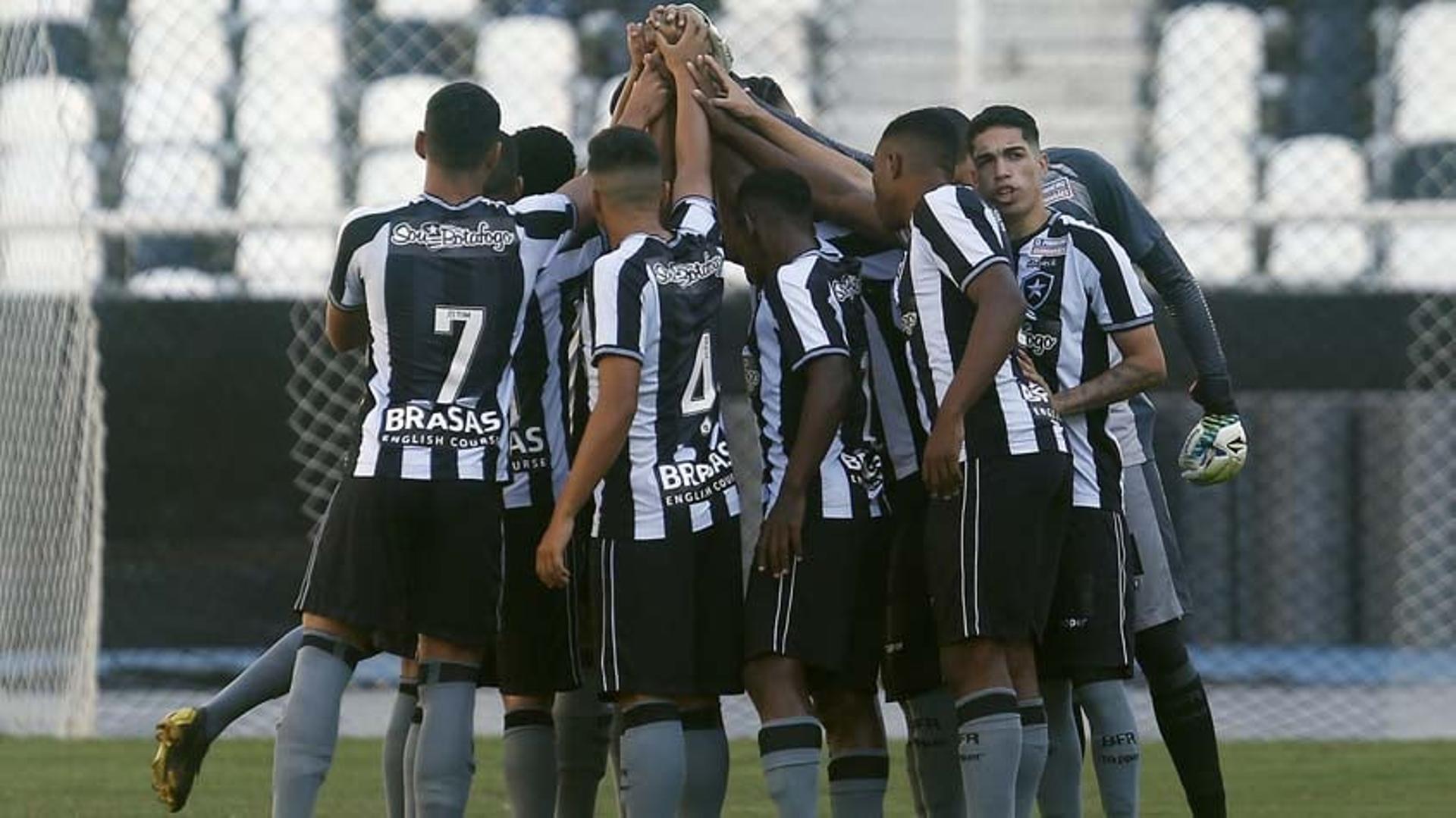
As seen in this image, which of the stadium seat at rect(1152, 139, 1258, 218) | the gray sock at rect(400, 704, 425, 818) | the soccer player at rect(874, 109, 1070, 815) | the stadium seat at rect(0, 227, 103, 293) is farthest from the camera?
the stadium seat at rect(1152, 139, 1258, 218)

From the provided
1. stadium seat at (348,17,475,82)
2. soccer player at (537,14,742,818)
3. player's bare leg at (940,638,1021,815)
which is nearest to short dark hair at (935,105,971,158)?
soccer player at (537,14,742,818)

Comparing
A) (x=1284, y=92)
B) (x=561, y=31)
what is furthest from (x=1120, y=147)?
(x=561, y=31)

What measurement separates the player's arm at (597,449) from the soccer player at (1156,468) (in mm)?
1166

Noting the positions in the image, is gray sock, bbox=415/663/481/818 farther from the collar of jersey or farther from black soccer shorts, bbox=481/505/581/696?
the collar of jersey

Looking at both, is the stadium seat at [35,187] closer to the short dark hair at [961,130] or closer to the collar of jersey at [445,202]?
the collar of jersey at [445,202]

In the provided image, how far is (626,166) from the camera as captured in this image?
535cm

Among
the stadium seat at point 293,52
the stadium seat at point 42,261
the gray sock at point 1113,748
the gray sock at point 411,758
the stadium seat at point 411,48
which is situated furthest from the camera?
the stadium seat at point 411,48

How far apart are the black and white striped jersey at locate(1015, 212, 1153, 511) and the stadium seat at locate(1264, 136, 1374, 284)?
20.8ft

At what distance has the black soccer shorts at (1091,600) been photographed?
5566mm

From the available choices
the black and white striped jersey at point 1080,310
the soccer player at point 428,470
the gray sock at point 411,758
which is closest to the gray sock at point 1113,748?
the black and white striped jersey at point 1080,310

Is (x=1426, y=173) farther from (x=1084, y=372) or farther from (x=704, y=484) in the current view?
(x=704, y=484)

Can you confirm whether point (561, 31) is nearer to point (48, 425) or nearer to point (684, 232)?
point (48, 425)

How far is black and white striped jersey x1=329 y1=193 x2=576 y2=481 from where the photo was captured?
5.26 meters

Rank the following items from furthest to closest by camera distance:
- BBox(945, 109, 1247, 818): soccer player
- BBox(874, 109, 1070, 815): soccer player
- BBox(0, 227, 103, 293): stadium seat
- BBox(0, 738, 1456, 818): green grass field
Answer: BBox(0, 227, 103, 293): stadium seat < BBox(0, 738, 1456, 818): green grass field < BBox(945, 109, 1247, 818): soccer player < BBox(874, 109, 1070, 815): soccer player
